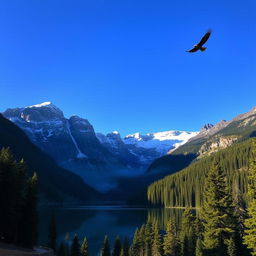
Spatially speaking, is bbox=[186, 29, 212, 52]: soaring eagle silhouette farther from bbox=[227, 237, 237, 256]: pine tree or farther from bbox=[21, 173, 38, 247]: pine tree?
bbox=[21, 173, 38, 247]: pine tree

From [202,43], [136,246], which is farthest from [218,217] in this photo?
[202,43]

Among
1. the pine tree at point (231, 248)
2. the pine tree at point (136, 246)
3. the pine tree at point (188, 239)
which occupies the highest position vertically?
the pine tree at point (231, 248)

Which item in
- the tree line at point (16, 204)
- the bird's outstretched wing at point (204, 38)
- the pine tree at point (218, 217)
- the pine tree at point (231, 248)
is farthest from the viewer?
the tree line at point (16, 204)

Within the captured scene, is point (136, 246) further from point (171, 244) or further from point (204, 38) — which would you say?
point (204, 38)

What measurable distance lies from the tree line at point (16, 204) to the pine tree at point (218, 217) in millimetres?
25306

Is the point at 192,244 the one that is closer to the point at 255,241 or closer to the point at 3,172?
the point at 255,241

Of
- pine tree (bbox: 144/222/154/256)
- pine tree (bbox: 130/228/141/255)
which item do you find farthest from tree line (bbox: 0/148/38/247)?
pine tree (bbox: 144/222/154/256)

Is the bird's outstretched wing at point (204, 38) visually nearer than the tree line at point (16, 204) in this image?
Yes

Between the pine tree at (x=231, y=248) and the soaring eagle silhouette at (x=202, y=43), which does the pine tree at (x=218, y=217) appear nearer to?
the pine tree at (x=231, y=248)

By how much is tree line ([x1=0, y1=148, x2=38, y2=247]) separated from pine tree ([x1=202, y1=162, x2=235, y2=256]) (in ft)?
83.0

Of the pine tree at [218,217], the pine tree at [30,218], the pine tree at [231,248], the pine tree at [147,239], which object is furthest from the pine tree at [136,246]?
the pine tree at [231,248]

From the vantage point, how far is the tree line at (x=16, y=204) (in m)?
47.6

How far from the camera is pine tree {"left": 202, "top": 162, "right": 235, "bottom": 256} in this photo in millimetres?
43881

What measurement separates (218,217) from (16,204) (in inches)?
1119
